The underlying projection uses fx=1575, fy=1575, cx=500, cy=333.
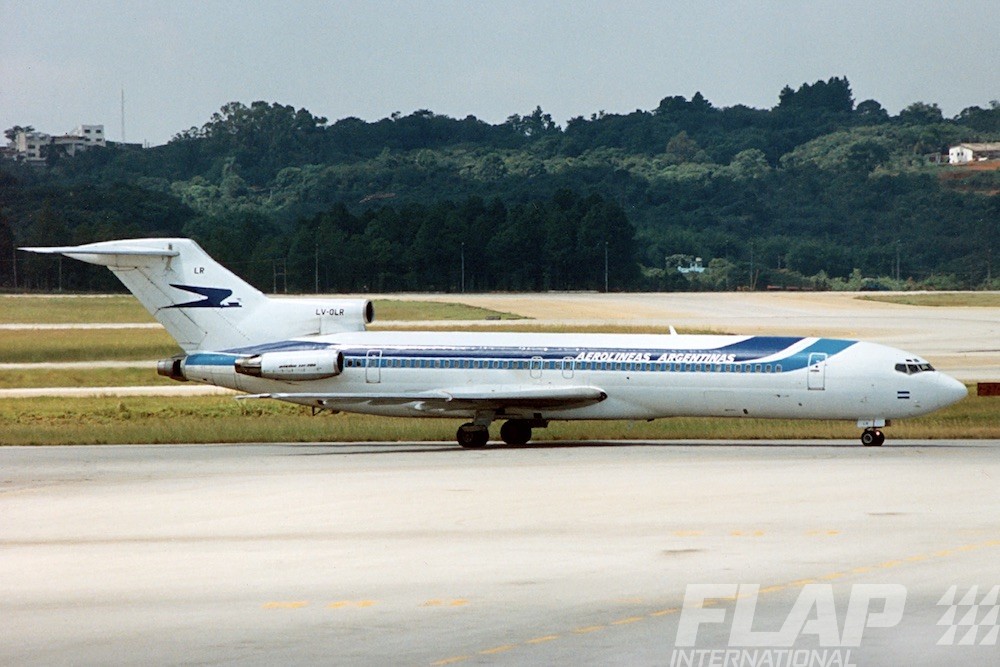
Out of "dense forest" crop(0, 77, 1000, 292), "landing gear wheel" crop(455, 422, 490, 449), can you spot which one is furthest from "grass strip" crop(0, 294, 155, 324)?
"landing gear wheel" crop(455, 422, 490, 449)

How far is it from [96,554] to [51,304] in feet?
167

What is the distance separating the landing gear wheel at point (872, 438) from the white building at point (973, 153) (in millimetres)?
120875

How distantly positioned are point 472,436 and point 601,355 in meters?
3.52

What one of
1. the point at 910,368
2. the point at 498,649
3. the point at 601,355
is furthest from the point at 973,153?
the point at 498,649

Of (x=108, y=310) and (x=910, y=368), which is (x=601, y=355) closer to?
(x=910, y=368)

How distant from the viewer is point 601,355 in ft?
117

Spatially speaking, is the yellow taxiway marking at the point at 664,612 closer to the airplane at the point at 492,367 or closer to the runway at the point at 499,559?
the runway at the point at 499,559

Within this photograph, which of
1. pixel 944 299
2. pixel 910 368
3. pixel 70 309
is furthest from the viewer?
pixel 944 299

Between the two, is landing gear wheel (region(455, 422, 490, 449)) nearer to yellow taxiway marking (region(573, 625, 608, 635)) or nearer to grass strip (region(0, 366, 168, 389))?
grass strip (region(0, 366, 168, 389))

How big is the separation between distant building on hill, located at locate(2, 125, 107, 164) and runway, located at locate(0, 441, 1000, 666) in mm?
86241

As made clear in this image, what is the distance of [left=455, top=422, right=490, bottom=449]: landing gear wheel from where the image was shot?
3625 cm

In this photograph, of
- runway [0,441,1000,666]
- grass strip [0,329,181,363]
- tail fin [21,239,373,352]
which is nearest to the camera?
runway [0,441,1000,666]

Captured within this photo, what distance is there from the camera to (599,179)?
494 ft

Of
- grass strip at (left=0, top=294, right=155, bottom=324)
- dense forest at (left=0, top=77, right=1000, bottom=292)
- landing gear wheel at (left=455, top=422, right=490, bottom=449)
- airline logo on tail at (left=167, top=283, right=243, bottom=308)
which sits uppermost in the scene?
dense forest at (left=0, top=77, right=1000, bottom=292)
